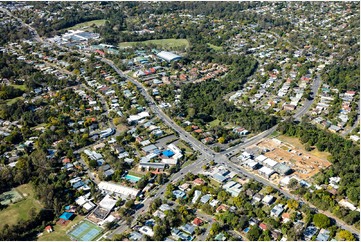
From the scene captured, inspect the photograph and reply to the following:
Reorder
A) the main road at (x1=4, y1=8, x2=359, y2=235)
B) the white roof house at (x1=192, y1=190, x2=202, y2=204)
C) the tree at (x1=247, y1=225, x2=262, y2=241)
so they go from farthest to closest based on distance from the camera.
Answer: the main road at (x1=4, y1=8, x2=359, y2=235), the white roof house at (x1=192, y1=190, x2=202, y2=204), the tree at (x1=247, y1=225, x2=262, y2=241)

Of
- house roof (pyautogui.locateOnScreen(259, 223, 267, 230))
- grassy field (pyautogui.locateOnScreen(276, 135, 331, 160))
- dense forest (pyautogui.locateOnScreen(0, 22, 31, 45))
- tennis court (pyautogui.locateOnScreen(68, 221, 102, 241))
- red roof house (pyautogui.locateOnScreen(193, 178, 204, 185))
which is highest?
dense forest (pyautogui.locateOnScreen(0, 22, 31, 45))

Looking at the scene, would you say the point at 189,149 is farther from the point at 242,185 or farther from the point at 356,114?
the point at 356,114

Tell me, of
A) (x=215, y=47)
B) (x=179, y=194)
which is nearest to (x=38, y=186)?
(x=179, y=194)

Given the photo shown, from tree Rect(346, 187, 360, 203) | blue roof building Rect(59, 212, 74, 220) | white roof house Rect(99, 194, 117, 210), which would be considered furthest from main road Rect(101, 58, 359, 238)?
blue roof building Rect(59, 212, 74, 220)

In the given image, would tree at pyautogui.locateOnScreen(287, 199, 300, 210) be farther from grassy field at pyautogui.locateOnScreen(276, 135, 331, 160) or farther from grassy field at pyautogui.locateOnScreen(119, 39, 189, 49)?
grassy field at pyautogui.locateOnScreen(119, 39, 189, 49)

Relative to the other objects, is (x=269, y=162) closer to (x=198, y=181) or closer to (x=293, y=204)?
(x=293, y=204)

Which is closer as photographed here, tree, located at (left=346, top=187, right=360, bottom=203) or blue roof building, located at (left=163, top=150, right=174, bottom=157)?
tree, located at (left=346, top=187, right=360, bottom=203)
